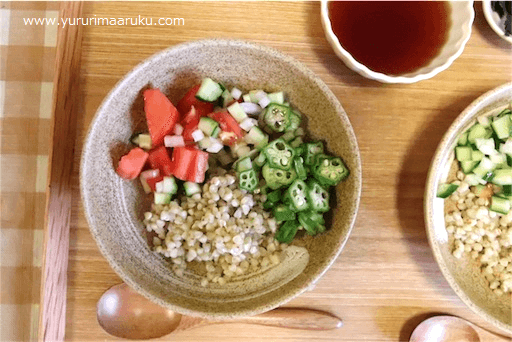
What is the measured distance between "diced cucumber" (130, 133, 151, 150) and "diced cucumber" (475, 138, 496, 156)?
36.4 inches

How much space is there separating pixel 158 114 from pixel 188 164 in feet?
0.51

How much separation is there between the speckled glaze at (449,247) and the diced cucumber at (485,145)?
Result: 54 mm

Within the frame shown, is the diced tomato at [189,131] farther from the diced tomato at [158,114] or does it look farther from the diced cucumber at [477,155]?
the diced cucumber at [477,155]

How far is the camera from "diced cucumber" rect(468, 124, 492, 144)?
1304mm

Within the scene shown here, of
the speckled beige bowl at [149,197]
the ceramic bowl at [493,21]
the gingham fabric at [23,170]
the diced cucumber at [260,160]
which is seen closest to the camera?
the speckled beige bowl at [149,197]

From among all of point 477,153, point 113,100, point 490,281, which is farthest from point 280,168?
point 490,281

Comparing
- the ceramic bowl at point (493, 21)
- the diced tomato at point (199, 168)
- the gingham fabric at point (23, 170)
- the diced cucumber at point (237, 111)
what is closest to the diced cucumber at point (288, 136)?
the diced cucumber at point (237, 111)

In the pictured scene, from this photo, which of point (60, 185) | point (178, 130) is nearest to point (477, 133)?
point (178, 130)

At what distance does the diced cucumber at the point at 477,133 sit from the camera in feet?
4.28

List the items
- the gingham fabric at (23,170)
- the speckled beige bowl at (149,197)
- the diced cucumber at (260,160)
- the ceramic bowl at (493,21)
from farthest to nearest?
the gingham fabric at (23,170)
the ceramic bowl at (493,21)
the diced cucumber at (260,160)
the speckled beige bowl at (149,197)

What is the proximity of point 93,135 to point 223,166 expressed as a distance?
36 cm

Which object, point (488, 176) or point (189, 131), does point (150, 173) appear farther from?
point (488, 176)

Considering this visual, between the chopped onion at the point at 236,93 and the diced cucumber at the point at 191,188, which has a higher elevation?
the chopped onion at the point at 236,93

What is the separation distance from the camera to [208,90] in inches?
48.9
